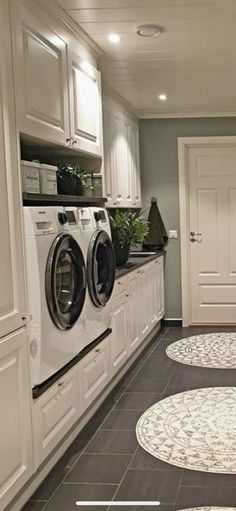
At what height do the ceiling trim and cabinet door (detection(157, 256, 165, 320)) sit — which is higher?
the ceiling trim

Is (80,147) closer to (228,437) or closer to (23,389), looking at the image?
(23,389)

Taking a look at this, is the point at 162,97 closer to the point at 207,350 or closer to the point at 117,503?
the point at 207,350

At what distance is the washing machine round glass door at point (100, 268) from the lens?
3439 millimetres

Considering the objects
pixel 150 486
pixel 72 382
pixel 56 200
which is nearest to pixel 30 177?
pixel 56 200

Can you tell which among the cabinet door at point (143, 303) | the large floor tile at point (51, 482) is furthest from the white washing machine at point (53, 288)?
the cabinet door at point (143, 303)

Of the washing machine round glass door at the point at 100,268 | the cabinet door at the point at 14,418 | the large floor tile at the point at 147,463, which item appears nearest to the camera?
the cabinet door at the point at 14,418

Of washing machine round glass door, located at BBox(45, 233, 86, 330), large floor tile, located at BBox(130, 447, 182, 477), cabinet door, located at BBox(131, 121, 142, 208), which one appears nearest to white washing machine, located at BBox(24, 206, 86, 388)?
washing machine round glass door, located at BBox(45, 233, 86, 330)

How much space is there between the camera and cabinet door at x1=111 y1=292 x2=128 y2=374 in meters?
4.13

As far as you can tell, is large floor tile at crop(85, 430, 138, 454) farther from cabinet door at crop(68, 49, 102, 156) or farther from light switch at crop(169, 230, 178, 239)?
light switch at crop(169, 230, 178, 239)

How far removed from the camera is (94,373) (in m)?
3.60

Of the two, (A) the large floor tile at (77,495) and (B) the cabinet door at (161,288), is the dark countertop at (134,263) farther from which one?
(A) the large floor tile at (77,495)

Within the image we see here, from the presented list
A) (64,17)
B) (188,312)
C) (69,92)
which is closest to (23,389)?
(69,92)

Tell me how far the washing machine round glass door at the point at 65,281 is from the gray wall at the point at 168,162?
10.9ft

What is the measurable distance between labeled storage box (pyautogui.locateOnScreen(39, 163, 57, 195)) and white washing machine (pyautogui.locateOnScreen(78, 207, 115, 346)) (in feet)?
1.12
